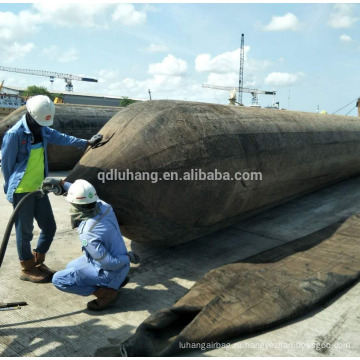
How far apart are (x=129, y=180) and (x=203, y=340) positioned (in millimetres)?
1751

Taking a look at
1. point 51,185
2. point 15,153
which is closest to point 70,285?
point 51,185

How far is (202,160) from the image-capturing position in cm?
408

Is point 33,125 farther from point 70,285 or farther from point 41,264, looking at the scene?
point 70,285

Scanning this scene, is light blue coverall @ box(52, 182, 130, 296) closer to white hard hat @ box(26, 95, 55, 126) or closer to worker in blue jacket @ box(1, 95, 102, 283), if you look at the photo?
worker in blue jacket @ box(1, 95, 102, 283)

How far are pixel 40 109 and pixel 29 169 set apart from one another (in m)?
0.64

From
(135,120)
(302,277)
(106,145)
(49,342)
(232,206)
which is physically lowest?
(49,342)

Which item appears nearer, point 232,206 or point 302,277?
point 302,277

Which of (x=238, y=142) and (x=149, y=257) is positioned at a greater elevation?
(x=238, y=142)

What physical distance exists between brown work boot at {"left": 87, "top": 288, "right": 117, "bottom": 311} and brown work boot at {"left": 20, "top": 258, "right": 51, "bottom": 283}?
2.64 feet

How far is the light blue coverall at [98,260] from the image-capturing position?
3.25 m

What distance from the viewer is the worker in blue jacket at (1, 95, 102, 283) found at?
3.66 m

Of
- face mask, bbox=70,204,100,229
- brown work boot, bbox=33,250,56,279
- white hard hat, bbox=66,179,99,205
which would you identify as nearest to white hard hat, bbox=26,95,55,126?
white hard hat, bbox=66,179,99,205

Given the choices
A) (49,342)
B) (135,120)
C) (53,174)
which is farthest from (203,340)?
(53,174)

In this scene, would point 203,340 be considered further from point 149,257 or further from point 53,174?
point 53,174
